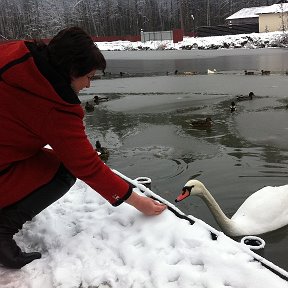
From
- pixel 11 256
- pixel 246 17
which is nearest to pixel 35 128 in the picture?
pixel 11 256

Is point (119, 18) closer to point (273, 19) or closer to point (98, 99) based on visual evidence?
point (273, 19)

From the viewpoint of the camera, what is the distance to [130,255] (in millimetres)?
2926

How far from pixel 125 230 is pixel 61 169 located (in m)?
0.72

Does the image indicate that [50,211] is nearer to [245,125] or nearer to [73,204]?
[73,204]

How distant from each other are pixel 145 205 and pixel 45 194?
0.75 metres

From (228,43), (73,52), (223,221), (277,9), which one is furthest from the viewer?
(277,9)

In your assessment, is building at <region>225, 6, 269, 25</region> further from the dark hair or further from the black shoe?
the black shoe

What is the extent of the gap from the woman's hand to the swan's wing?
5.37 feet

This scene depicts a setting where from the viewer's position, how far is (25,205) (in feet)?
9.36

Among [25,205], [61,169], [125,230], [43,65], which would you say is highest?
[43,65]

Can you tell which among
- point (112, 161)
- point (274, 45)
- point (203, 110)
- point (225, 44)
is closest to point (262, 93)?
point (203, 110)

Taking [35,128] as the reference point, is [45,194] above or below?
below

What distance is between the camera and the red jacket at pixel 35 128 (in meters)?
2.45

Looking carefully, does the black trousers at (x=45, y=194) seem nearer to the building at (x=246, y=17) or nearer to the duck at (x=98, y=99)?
the duck at (x=98, y=99)
